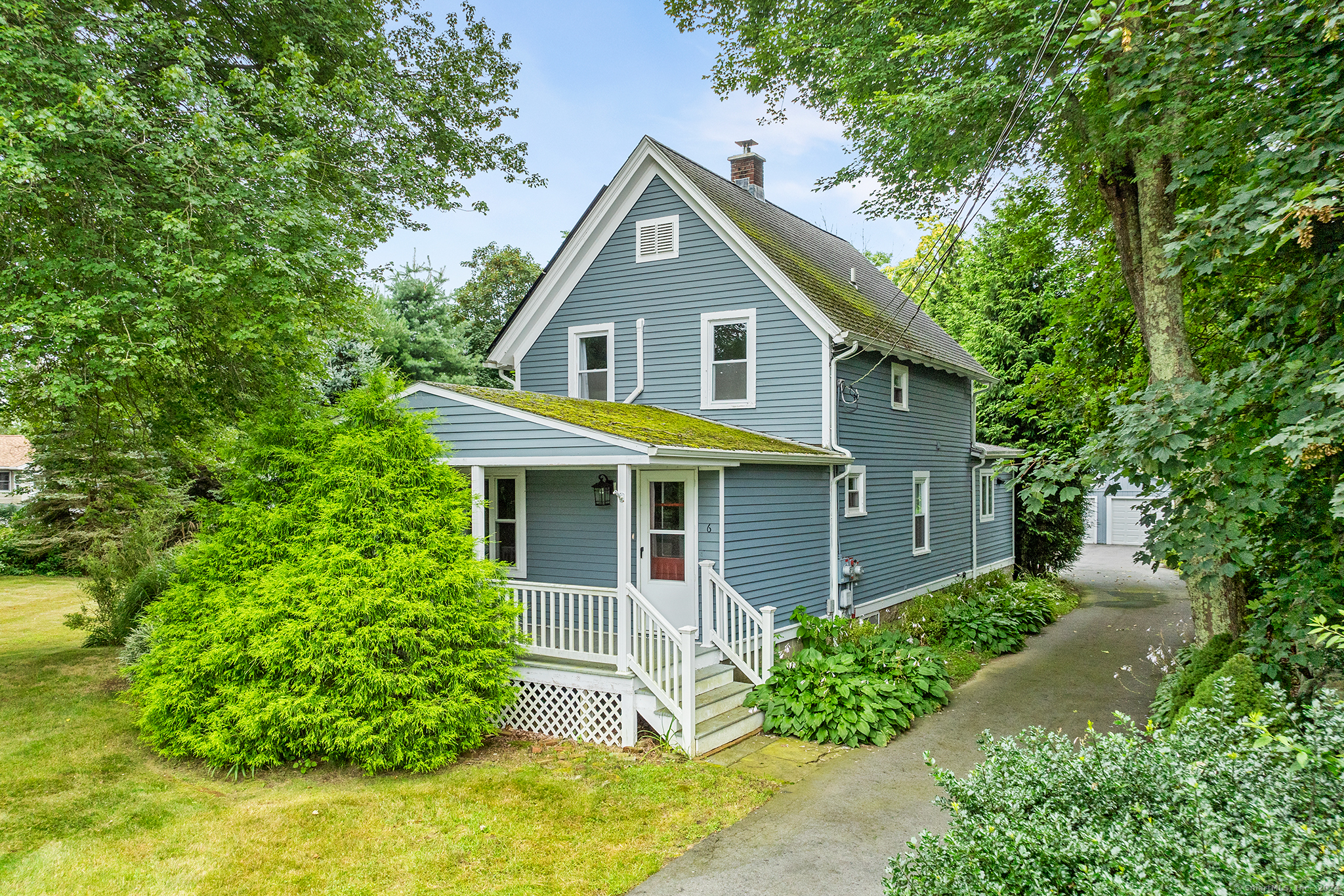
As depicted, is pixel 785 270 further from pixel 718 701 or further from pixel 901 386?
pixel 718 701

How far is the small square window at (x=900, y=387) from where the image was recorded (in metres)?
13.9

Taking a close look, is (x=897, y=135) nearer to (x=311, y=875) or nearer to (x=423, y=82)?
(x=423, y=82)

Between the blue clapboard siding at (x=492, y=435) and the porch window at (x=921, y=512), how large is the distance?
28.6ft

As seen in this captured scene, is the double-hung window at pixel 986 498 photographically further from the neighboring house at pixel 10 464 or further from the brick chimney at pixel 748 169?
the neighboring house at pixel 10 464

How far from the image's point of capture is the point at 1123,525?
29.7m

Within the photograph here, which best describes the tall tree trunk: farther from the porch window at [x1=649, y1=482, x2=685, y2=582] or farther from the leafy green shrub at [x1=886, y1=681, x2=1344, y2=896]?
the porch window at [x1=649, y1=482, x2=685, y2=582]

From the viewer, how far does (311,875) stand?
17.8ft

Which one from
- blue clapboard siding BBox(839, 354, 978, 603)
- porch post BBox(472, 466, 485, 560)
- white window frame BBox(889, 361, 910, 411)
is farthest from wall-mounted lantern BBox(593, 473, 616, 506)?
white window frame BBox(889, 361, 910, 411)

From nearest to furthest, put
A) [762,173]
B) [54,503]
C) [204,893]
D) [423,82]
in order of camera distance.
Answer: [204,893] → [423,82] → [762,173] → [54,503]

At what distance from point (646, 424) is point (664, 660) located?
306 centimetres

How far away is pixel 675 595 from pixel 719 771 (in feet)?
10.00

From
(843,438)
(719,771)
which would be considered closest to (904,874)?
(719,771)

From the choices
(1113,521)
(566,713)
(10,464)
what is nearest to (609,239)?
(566,713)

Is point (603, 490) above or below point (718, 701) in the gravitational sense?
above
